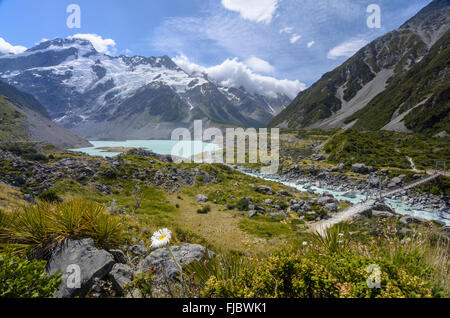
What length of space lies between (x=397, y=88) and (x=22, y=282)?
165375mm

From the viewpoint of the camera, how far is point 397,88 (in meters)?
122

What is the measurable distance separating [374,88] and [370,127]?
73.9 meters

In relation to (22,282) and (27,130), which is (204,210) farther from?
(27,130)

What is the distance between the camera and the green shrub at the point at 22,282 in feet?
8.56

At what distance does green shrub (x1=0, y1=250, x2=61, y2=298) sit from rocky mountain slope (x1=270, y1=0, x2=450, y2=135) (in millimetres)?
103127

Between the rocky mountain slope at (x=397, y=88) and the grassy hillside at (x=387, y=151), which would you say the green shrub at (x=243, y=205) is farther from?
the rocky mountain slope at (x=397, y=88)

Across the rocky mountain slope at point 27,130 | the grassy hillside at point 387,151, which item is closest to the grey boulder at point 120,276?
the grassy hillside at point 387,151

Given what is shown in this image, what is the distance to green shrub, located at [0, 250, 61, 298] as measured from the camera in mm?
2609

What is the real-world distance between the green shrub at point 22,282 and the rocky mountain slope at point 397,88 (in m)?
103

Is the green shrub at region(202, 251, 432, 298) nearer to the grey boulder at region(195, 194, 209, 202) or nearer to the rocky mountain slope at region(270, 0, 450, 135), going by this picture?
the grey boulder at region(195, 194, 209, 202)

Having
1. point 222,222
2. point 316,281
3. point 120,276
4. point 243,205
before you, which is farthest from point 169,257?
point 243,205
